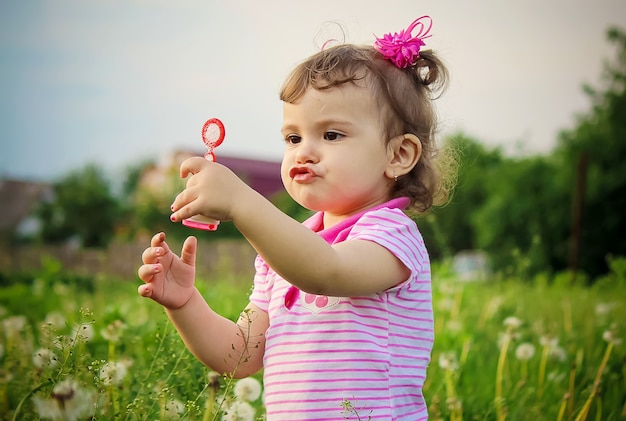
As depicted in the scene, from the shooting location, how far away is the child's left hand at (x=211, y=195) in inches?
53.4

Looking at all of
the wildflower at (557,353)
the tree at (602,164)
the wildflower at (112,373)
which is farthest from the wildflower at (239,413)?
the tree at (602,164)

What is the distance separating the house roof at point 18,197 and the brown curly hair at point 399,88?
2622 cm

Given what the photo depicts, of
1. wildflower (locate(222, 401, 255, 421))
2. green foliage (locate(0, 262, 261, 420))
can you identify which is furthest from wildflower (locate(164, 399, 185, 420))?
wildflower (locate(222, 401, 255, 421))

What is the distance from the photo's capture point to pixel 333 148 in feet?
5.43

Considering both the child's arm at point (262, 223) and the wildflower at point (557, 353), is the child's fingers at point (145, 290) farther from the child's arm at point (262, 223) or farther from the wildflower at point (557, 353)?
the wildflower at point (557, 353)

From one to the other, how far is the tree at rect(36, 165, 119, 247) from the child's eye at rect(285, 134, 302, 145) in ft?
75.8

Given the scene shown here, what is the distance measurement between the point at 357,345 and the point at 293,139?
499 mm

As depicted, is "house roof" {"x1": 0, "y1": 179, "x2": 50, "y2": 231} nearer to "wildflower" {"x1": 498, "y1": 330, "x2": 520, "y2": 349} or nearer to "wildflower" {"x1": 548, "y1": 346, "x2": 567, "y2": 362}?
"wildflower" {"x1": 498, "y1": 330, "x2": 520, "y2": 349}

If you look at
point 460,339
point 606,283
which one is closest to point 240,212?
point 460,339

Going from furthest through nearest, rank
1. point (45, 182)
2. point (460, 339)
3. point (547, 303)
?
point (45, 182) → point (547, 303) → point (460, 339)

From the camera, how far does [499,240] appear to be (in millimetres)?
14148

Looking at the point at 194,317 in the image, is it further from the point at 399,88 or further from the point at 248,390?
the point at 399,88

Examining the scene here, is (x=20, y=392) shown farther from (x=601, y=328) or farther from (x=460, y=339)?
(x=601, y=328)

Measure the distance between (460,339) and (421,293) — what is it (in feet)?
5.88
